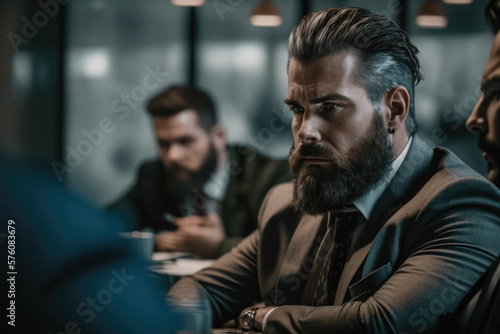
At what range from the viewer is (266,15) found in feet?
17.5

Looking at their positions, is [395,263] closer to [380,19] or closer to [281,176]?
[380,19]

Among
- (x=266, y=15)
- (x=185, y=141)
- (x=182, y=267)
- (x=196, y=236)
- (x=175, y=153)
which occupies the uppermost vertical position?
(x=266, y=15)

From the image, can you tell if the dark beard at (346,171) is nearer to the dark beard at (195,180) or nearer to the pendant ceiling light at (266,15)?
the dark beard at (195,180)

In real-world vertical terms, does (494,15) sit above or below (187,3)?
above

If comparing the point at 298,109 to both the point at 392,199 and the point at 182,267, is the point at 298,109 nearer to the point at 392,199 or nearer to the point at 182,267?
the point at 392,199

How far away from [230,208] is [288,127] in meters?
0.89

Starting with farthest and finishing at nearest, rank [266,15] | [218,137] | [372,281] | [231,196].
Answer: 1. [266,15]
2. [218,137]
3. [231,196]
4. [372,281]

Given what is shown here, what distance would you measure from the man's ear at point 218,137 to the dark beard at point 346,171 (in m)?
3.09

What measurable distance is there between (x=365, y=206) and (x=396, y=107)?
321 millimetres

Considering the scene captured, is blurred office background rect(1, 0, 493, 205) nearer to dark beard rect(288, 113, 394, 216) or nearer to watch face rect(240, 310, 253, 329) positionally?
dark beard rect(288, 113, 394, 216)

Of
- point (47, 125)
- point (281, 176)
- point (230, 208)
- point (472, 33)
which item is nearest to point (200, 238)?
point (230, 208)

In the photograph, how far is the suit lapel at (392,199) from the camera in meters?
1.66

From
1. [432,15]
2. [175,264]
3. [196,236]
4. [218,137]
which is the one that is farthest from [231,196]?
[432,15]

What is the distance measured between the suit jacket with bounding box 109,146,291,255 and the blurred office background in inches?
5.5
